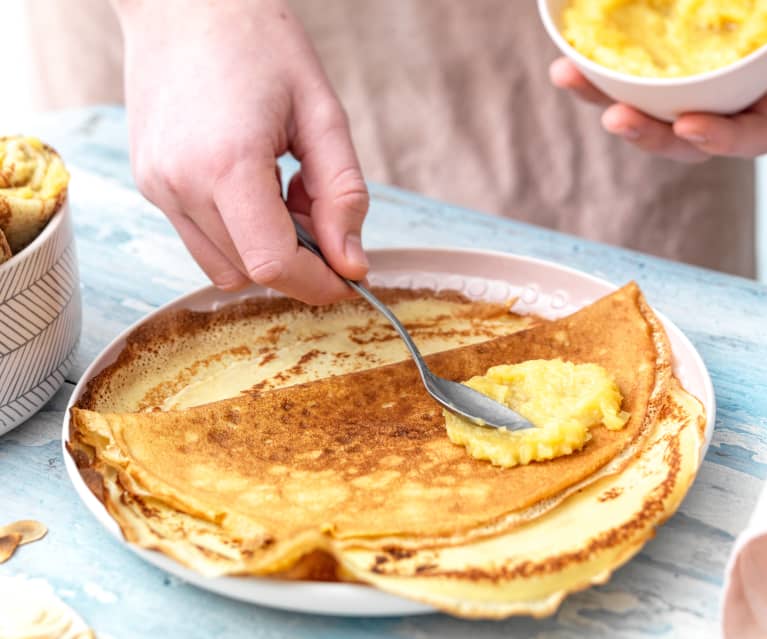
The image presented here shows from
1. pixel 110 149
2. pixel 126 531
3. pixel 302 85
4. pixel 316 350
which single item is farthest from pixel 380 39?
pixel 126 531

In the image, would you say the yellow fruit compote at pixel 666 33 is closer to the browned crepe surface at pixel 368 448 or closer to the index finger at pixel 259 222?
the browned crepe surface at pixel 368 448

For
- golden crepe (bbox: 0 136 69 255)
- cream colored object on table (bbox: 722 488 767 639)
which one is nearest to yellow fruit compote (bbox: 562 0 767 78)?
cream colored object on table (bbox: 722 488 767 639)

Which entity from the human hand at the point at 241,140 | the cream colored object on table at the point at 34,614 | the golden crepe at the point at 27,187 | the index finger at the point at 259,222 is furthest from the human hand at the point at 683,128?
the cream colored object on table at the point at 34,614

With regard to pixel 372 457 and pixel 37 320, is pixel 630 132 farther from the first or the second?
pixel 37 320

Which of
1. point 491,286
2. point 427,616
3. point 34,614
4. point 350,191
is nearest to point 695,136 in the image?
point 491,286

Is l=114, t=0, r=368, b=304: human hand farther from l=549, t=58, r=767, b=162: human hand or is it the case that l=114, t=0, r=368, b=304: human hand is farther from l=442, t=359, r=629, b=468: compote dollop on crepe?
l=549, t=58, r=767, b=162: human hand
